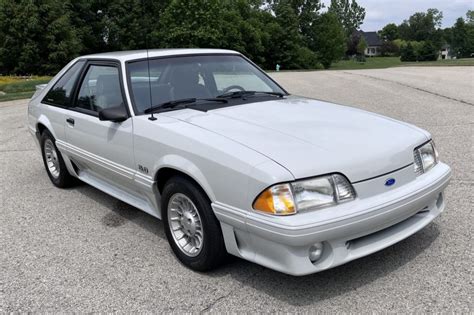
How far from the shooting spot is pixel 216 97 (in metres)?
4.09

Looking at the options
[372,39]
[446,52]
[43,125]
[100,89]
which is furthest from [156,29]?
[446,52]

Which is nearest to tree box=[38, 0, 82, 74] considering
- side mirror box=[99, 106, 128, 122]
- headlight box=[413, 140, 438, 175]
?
side mirror box=[99, 106, 128, 122]

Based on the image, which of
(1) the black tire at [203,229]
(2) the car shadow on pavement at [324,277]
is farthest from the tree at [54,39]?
(2) the car shadow on pavement at [324,277]

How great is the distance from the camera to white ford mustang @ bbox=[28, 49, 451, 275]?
272 cm

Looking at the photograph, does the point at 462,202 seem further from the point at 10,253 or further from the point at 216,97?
the point at 10,253

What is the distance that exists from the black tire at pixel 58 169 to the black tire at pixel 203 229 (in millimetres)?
2288

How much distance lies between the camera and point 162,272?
336cm

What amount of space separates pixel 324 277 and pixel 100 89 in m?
2.71

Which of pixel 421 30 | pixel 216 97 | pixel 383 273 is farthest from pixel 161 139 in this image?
pixel 421 30

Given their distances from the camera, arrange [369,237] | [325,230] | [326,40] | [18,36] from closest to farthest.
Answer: [325,230]
[369,237]
[18,36]
[326,40]

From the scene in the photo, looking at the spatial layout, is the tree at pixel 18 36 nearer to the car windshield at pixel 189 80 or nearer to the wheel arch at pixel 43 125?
the wheel arch at pixel 43 125

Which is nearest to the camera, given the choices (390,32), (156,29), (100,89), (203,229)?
(203,229)

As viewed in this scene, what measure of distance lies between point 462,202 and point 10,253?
4.02m

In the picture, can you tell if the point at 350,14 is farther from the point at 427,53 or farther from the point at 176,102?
the point at 176,102
